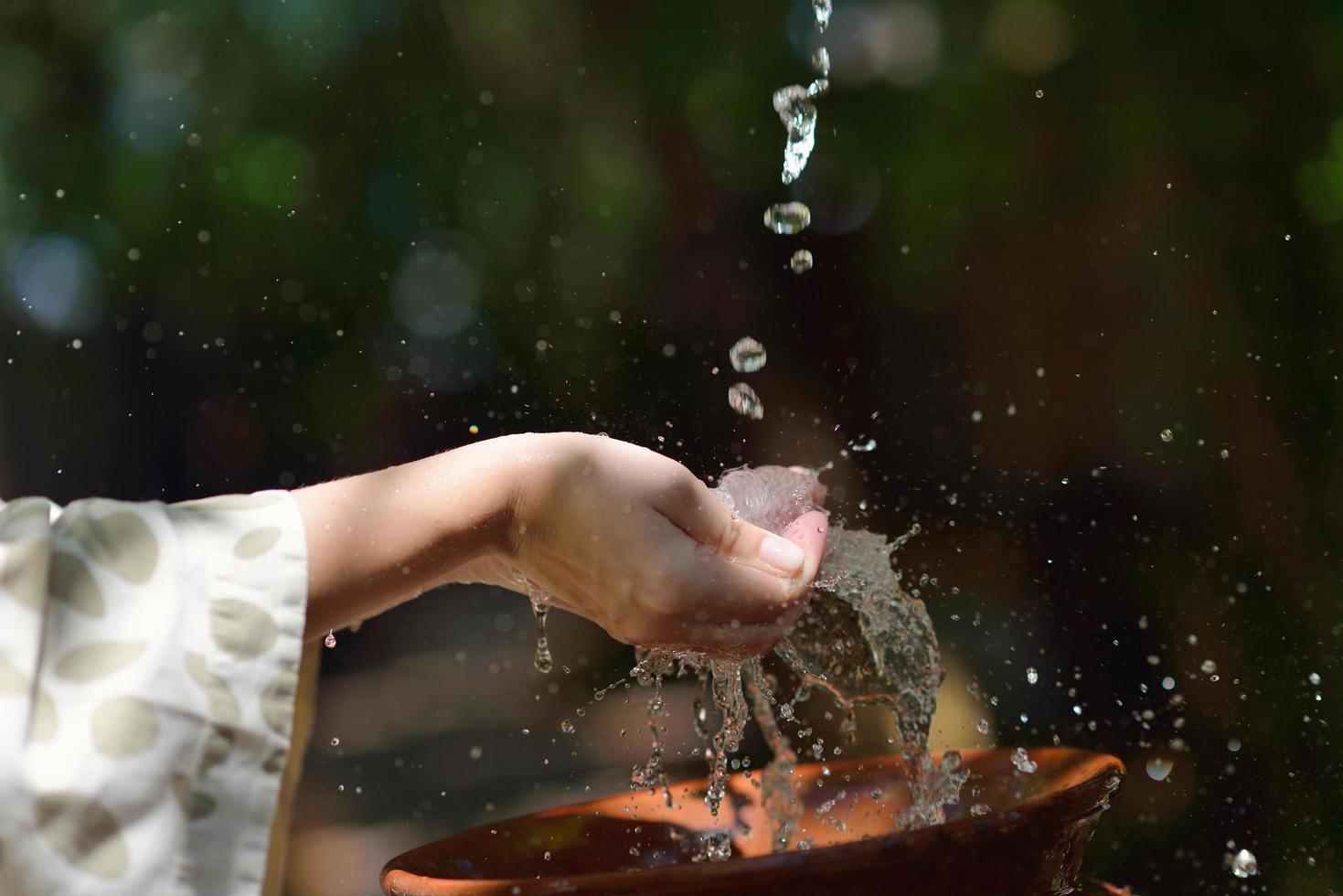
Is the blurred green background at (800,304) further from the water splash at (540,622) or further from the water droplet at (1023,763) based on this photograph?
the water droplet at (1023,763)

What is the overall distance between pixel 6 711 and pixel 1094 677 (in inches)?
77.4

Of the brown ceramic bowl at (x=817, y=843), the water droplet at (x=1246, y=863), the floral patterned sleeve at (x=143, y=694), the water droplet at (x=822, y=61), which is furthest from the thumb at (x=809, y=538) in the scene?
the water droplet at (x=822, y=61)

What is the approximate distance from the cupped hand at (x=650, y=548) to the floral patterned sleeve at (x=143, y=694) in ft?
0.57

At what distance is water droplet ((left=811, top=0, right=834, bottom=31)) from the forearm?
1852 millimetres

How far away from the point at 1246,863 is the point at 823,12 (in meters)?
1.77

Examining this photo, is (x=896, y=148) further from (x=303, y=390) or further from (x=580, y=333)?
(x=303, y=390)

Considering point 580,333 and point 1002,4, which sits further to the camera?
point 580,333

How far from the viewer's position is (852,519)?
212 centimetres

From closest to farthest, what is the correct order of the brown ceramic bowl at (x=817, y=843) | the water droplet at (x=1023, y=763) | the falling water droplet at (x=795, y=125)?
the brown ceramic bowl at (x=817, y=843)
the water droplet at (x=1023, y=763)
the falling water droplet at (x=795, y=125)

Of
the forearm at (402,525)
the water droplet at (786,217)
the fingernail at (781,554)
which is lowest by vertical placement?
the fingernail at (781,554)

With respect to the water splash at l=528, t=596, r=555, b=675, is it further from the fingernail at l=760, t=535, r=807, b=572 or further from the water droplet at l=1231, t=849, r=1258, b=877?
the water droplet at l=1231, t=849, r=1258, b=877

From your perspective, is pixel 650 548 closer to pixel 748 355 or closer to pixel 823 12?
pixel 748 355

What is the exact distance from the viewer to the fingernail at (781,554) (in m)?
0.85

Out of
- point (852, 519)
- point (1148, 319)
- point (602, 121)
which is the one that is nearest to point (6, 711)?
point (852, 519)
